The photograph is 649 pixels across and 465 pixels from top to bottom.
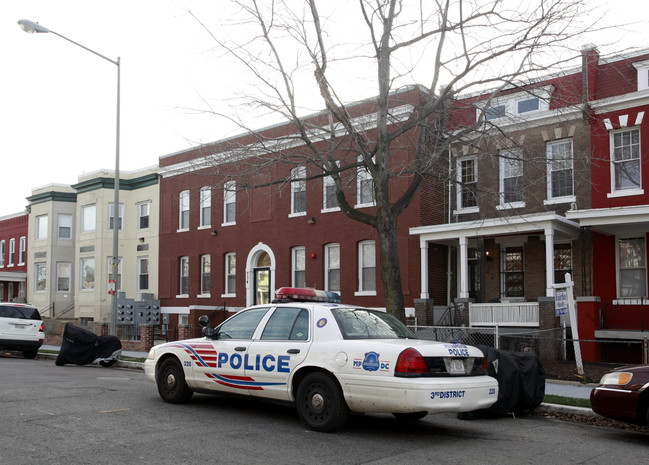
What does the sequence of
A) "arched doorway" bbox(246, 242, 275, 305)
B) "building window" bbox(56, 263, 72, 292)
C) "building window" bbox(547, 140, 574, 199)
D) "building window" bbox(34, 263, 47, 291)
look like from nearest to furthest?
"building window" bbox(547, 140, 574, 199) → "arched doorway" bbox(246, 242, 275, 305) → "building window" bbox(56, 263, 72, 292) → "building window" bbox(34, 263, 47, 291)

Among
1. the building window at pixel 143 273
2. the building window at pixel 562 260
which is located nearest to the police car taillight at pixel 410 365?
the building window at pixel 562 260

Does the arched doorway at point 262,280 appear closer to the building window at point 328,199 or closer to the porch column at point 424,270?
the building window at point 328,199

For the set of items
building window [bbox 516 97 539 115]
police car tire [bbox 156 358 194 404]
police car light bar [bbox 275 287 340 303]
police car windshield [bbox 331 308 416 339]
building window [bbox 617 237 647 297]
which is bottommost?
police car tire [bbox 156 358 194 404]

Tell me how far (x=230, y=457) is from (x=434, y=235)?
1465 cm

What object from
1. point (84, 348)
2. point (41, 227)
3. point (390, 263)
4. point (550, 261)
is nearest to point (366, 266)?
point (550, 261)

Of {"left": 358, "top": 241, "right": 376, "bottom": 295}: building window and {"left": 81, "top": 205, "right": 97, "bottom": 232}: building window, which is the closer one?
{"left": 358, "top": 241, "right": 376, "bottom": 295}: building window

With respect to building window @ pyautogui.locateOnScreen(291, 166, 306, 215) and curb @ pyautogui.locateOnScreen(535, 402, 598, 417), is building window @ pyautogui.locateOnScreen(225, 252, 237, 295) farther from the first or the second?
curb @ pyautogui.locateOnScreen(535, 402, 598, 417)

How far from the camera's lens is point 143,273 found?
32.0m

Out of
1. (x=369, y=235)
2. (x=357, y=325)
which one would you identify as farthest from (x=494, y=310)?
(x=357, y=325)

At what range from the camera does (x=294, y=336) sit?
835 cm

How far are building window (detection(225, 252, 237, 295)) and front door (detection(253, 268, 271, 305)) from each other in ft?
4.37

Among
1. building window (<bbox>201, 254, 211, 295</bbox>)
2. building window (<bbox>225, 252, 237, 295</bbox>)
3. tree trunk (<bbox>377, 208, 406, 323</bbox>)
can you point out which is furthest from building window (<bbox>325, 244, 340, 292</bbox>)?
tree trunk (<bbox>377, 208, 406, 323</bbox>)

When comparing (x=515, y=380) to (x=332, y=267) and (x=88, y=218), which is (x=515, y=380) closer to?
(x=332, y=267)

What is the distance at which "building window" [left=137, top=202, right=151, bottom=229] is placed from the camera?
3205 cm
